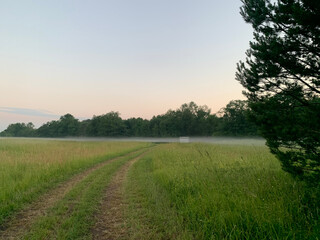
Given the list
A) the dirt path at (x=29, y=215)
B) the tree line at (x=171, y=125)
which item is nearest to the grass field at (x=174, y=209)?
the dirt path at (x=29, y=215)

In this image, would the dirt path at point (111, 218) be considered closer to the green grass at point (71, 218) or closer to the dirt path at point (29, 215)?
the green grass at point (71, 218)

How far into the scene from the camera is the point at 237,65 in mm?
5523

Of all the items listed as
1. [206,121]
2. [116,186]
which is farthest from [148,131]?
[116,186]

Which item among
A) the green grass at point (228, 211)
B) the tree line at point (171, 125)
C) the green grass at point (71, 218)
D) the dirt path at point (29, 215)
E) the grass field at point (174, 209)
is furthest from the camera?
the tree line at point (171, 125)

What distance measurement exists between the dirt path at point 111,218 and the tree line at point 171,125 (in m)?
62.6

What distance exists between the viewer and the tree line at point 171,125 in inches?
2864

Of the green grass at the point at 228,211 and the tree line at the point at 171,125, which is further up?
the tree line at the point at 171,125

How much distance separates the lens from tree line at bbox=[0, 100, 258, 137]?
72750 mm

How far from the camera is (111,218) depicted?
14.7ft

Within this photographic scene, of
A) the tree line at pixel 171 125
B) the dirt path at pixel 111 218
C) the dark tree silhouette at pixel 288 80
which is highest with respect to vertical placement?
the tree line at pixel 171 125

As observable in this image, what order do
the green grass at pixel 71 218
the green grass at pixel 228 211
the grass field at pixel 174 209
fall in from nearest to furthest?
the green grass at pixel 228 211 < the grass field at pixel 174 209 < the green grass at pixel 71 218

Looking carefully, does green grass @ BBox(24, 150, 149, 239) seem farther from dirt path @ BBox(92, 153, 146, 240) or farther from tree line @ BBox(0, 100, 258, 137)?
tree line @ BBox(0, 100, 258, 137)

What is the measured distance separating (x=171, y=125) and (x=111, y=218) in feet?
271

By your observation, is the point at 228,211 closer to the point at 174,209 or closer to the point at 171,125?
the point at 174,209
